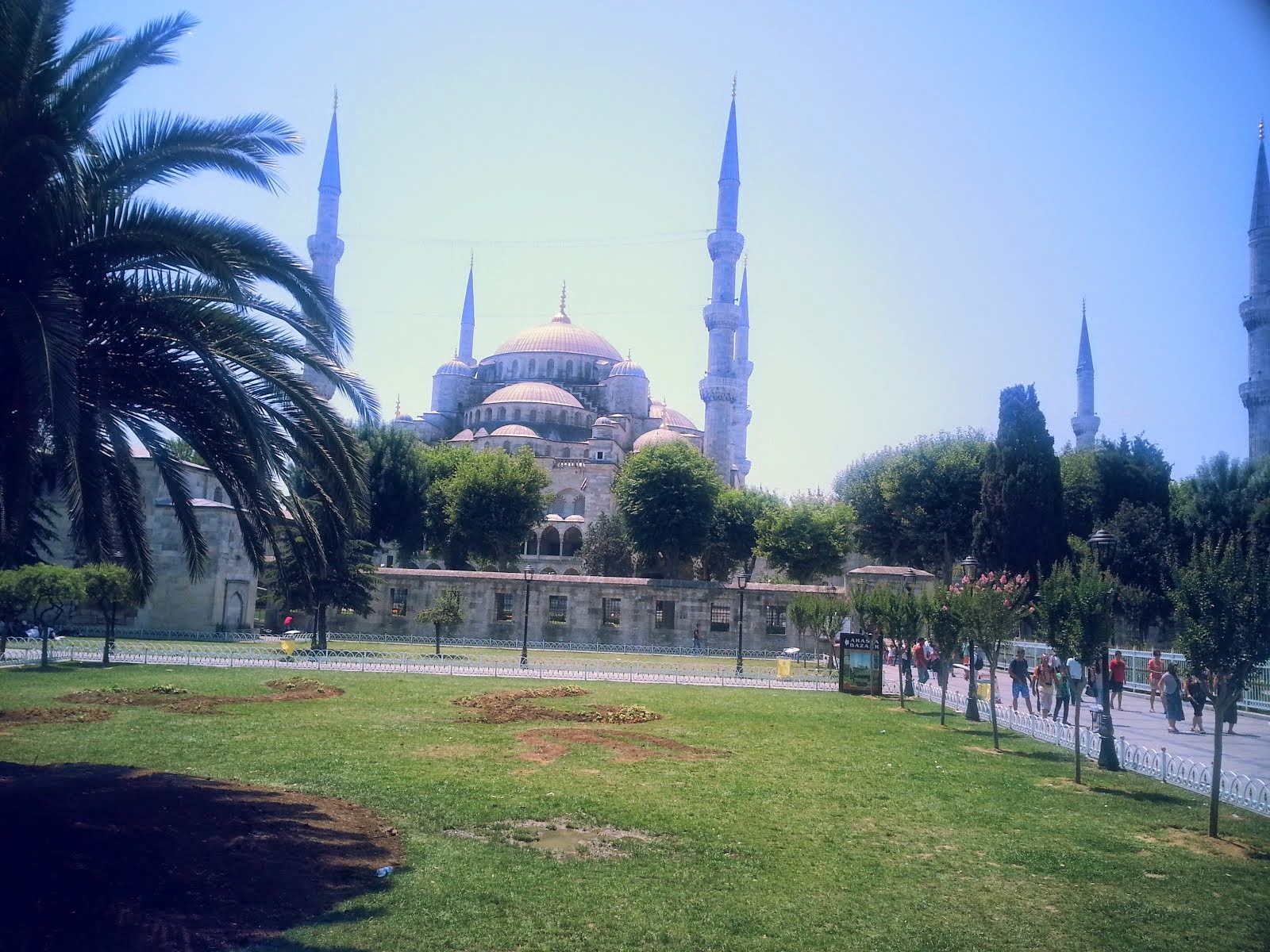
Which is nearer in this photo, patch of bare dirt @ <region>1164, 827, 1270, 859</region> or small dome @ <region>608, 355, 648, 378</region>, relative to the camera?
patch of bare dirt @ <region>1164, 827, 1270, 859</region>

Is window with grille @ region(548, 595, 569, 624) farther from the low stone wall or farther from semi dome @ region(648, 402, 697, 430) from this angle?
semi dome @ region(648, 402, 697, 430)

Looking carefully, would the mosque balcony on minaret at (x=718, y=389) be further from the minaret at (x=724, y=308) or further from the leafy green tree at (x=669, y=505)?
the leafy green tree at (x=669, y=505)

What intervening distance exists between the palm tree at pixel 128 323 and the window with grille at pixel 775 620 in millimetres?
26075

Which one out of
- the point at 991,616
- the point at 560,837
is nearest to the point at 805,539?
the point at 991,616

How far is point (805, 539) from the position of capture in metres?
41.6

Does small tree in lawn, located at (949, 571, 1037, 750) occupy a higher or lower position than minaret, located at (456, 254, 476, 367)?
lower

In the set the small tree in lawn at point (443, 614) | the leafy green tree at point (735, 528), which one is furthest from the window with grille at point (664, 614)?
the leafy green tree at point (735, 528)

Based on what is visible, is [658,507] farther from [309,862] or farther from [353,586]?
[309,862]

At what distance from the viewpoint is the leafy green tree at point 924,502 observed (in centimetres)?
3903

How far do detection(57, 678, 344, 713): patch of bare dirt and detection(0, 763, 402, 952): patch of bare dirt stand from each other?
5172mm

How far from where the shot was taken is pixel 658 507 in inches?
1535

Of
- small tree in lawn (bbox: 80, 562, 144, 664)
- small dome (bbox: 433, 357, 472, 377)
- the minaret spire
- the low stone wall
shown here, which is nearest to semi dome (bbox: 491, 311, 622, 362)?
small dome (bbox: 433, 357, 472, 377)

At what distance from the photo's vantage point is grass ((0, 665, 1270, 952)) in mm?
5262

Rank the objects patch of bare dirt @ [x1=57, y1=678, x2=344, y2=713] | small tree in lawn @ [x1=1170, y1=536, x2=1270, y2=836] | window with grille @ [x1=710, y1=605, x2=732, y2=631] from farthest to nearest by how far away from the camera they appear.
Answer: window with grille @ [x1=710, y1=605, x2=732, y2=631] < patch of bare dirt @ [x1=57, y1=678, x2=344, y2=713] < small tree in lawn @ [x1=1170, y1=536, x2=1270, y2=836]
